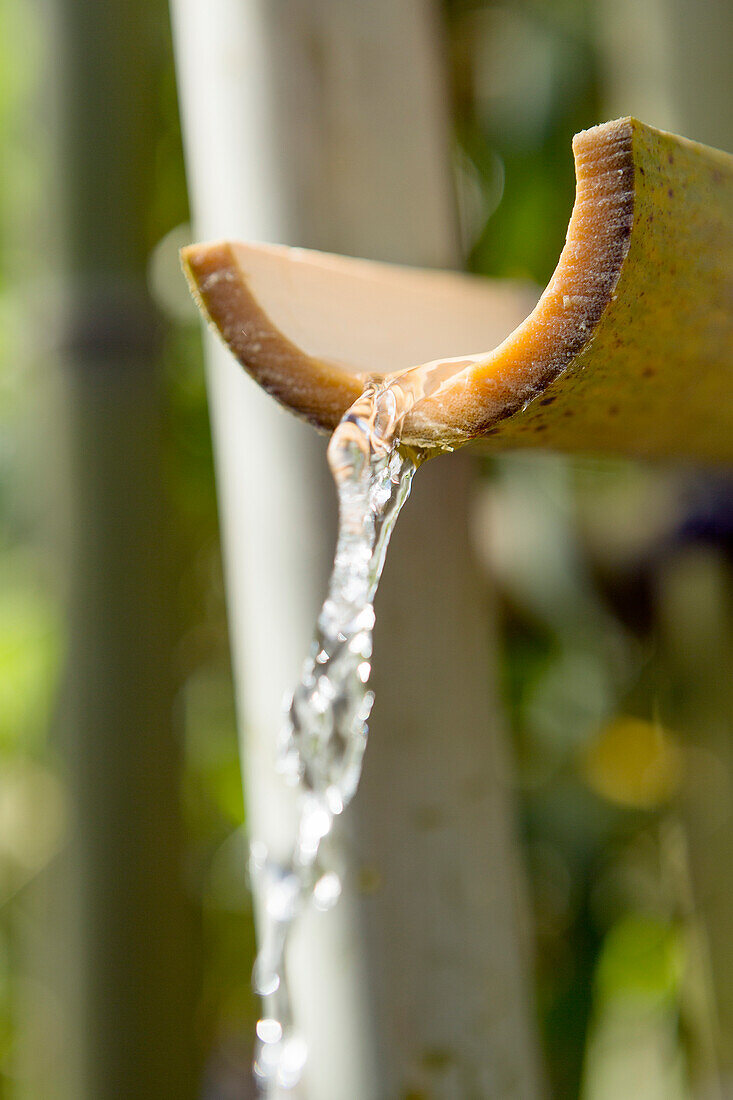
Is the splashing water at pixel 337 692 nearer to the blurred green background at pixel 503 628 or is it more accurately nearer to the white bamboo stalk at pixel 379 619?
the white bamboo stalk at pixel 379 619

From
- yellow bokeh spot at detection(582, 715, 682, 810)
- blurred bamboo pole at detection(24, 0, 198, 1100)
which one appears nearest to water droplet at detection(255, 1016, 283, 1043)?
blurred bamboo pole at detection(24, 0, 198, 1100)

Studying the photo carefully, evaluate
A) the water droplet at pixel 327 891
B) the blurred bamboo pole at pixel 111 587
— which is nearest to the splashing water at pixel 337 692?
the water droplet at pixel 327 891

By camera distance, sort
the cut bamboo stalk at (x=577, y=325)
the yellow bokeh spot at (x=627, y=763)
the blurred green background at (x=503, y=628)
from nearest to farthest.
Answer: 1. the cut bamboo stalk at (x=577, y=325)
2. the blurred green background at (x=503, y=628)
3. the yellow bokeh spot at (x=627, y=763)

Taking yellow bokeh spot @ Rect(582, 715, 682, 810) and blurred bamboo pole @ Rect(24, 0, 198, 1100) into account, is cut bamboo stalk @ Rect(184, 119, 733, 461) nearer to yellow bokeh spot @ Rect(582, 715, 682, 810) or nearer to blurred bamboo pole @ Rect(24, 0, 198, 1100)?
blurred bamboo pole @ Rect(24, 0, 198, 1100)

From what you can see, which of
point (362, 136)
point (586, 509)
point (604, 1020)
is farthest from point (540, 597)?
point (362, 136)

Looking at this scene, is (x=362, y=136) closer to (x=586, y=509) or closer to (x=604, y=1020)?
(x=586, y=509)

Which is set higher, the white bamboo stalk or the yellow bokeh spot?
the white bamboo stalk

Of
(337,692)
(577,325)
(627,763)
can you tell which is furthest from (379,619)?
(627,763)
